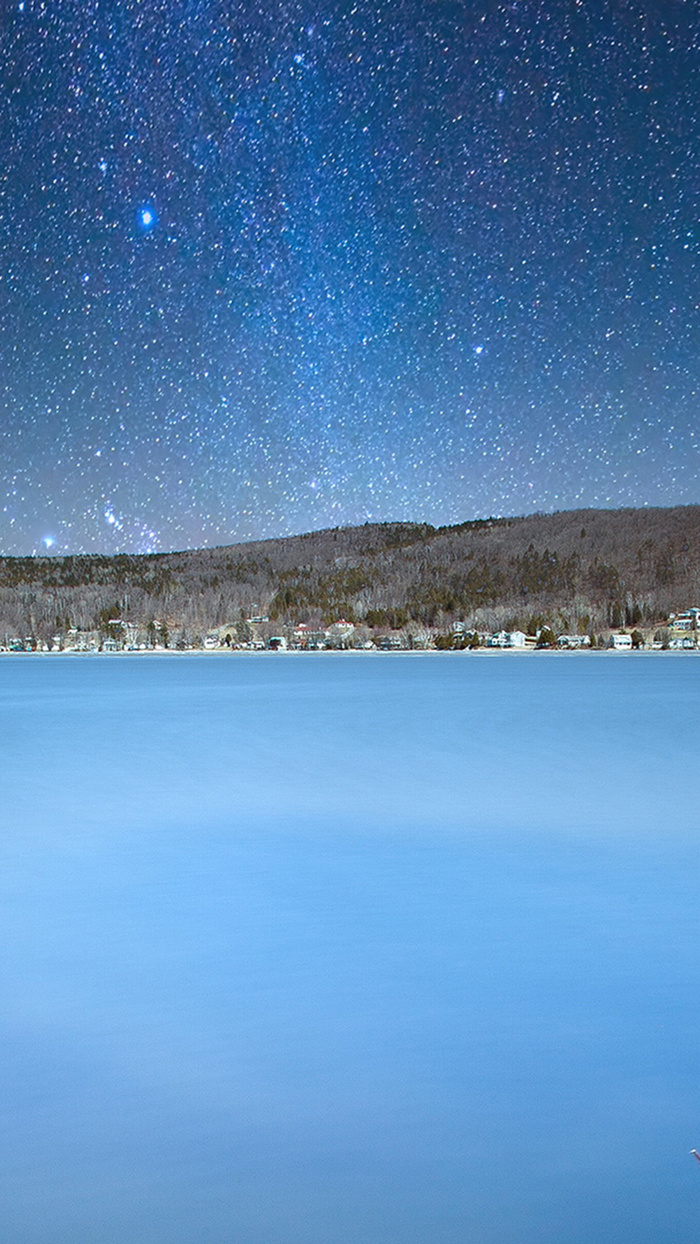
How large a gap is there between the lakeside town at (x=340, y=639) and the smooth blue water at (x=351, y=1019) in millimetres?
95342

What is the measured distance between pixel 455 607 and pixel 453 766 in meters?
115

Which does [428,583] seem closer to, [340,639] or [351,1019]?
[340,639]

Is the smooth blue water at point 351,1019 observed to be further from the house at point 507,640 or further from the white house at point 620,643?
the house at point 507,640

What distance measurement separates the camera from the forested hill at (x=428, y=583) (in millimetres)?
126000

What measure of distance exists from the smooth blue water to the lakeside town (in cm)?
9534

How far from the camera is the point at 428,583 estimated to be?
5517 inches

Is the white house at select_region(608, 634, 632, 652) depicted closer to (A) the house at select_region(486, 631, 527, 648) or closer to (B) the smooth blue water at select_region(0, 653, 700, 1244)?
(A) the house at select_region(486, 631, 527, 648)

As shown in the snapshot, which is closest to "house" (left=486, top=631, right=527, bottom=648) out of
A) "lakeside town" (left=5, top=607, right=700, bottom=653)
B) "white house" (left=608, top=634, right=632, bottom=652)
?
"lakeside town" (left=5, top=607, right=700, bottom=653)

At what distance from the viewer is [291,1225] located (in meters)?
3.14

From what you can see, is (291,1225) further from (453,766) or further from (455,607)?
(455,607)

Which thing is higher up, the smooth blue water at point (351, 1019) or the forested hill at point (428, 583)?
the forested hill at point (428, 583)

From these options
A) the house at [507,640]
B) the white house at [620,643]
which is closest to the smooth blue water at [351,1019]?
the white house at [620,643]

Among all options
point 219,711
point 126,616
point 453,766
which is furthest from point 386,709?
point 126,616

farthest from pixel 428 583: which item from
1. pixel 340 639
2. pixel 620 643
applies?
pixel 620 643
